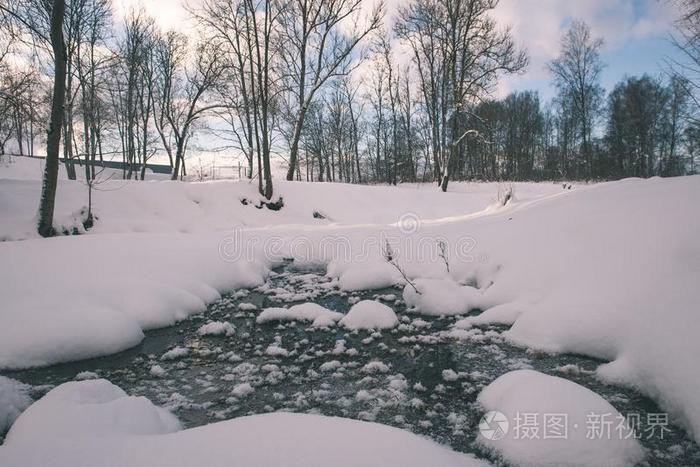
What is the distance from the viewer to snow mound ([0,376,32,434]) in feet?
8.64

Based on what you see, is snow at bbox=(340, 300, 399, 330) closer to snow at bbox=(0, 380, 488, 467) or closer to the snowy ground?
the snowy ground

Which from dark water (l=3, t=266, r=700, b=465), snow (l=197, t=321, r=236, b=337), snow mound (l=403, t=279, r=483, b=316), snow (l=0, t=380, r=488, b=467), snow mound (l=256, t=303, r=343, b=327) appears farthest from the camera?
snow mound (l=403, t=279, r=483, b=316)

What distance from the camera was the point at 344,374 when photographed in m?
3.44

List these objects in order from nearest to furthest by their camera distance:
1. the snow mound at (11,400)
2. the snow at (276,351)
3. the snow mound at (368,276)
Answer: the snow mound at (11,400)
the snow at (276,351)
the snow mound at (368,276)

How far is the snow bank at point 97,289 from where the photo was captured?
3.72 m

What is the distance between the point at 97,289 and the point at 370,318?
3413mm

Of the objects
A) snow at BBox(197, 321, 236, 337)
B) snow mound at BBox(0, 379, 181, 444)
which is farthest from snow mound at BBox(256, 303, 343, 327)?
snow mound at BBox(0, 379, 181, 444)

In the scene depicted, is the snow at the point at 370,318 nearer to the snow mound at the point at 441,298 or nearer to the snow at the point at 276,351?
the snow mound at the point at 441,298

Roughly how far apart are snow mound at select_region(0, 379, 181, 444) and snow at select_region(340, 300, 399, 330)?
2.37 meters

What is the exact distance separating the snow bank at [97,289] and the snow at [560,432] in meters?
3.82

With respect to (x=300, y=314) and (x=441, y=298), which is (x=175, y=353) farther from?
(x=441, y=298)

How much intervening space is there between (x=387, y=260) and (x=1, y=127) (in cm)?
1389

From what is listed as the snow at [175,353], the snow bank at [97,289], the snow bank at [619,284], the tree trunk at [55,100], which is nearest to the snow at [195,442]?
the snow at [175,353]

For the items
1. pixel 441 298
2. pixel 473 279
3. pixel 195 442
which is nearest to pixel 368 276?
pixel 441 298
